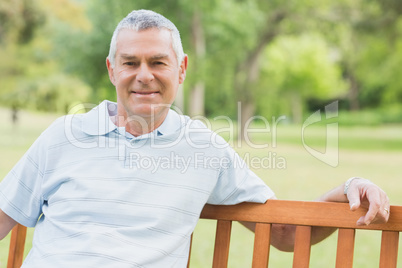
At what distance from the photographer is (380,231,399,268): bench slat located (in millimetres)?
1801

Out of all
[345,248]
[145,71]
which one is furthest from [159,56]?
[345,248]

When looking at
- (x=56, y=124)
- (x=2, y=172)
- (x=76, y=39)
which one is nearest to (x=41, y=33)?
(x=76, y=39)

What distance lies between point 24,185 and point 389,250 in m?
1.32

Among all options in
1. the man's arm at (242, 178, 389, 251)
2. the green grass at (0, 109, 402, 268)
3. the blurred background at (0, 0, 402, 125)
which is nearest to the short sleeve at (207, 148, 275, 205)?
the man's arm at (242, 178, 389, 251)

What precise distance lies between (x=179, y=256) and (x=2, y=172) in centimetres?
888

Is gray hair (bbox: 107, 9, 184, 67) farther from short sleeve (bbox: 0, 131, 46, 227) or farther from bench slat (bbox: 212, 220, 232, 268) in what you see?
bench slat (bbox: 212, 220, 232, 268)

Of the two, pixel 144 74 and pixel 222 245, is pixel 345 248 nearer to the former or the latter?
pixel 222 245

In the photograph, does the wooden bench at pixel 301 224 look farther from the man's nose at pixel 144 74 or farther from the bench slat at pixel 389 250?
the man's nose at pixel 144 74

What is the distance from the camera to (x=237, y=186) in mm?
1945

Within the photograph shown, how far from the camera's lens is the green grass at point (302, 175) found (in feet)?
19.3

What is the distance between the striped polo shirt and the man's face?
0.11 meters

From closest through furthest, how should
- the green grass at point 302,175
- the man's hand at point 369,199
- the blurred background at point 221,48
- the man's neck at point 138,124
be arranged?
the man's hand at point 369,199, the man's neck at point 138,124, the green grass at point 302,175, the blurred background at point 221,48

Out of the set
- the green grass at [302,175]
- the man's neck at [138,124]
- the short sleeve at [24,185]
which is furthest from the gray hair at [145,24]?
the green grass at [302,175]

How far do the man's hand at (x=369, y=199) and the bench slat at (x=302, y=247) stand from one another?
0.67 ft
